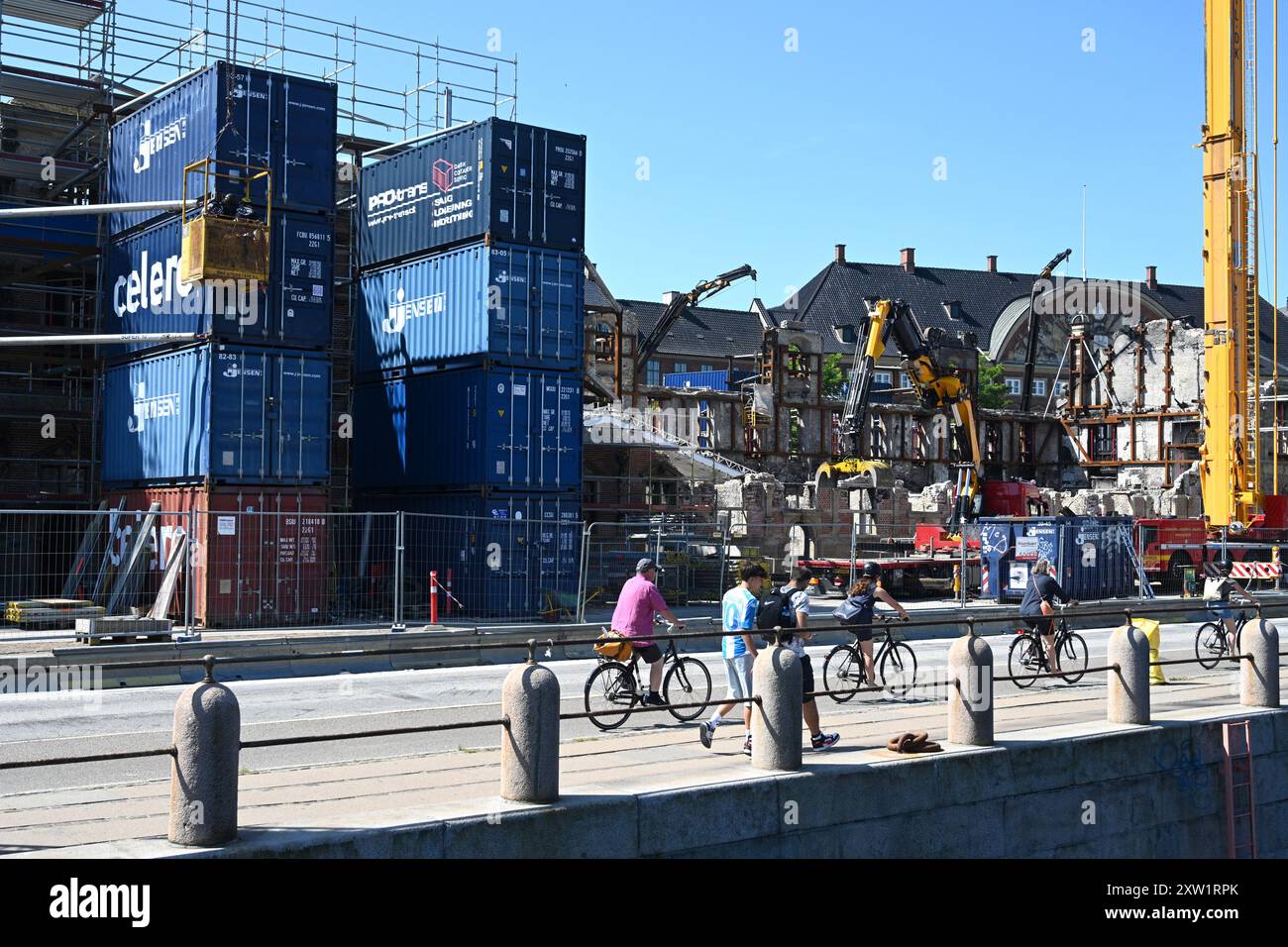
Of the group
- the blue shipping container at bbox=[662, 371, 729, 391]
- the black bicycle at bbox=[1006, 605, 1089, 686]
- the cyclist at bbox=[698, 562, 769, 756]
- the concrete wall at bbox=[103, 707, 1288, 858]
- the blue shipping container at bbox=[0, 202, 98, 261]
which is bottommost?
the concrete wall at bbox=[103, 707, 1288, 858]

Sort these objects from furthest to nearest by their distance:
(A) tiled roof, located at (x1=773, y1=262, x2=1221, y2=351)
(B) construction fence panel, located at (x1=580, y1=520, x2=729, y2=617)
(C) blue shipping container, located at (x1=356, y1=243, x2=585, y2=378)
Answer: (A) tiled roof, located at (x1=773, y1=262, x2=1221, y2=351), (B) construction fence panel, located at (x1=580, y1=520, x2=729, y2=617), (C) blue shipping container, located at (x1=356, y1=243, x2=585, y2=378)

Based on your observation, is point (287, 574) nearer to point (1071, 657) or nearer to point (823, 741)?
point (1071, 657)

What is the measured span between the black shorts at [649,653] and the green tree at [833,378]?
65.5m

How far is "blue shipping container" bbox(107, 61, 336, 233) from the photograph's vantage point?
24.5m

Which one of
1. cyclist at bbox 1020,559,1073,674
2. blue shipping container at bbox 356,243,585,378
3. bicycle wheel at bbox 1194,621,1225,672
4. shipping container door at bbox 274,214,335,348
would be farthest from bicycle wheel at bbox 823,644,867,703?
shipping container door at bbox 274,214,335,348

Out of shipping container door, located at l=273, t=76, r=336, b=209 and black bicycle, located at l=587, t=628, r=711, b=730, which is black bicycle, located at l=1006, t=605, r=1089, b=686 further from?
shipping container door, located at l=273, t=76, r=336, b=209

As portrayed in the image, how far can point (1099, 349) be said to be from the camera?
2586 inches

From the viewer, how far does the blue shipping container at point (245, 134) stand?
2452 centimetres

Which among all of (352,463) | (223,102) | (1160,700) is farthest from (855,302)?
(1160,700)

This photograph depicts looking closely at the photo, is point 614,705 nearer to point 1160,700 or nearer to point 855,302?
point 1160,700

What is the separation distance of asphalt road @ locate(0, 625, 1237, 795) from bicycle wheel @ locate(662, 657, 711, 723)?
207 millimetres

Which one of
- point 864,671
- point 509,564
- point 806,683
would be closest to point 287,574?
point 509,564

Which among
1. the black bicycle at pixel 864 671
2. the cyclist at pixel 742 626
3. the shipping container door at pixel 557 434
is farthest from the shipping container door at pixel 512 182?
the cyclist at pixel 742 626

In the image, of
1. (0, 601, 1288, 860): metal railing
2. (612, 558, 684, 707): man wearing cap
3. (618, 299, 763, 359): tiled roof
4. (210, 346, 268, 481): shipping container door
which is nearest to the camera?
(0, 601, 1288, 860): metal railing
